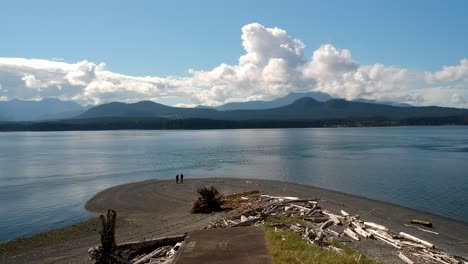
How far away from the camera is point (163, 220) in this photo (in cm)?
3244

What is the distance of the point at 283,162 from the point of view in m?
82.2

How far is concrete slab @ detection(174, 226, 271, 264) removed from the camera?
557 inches

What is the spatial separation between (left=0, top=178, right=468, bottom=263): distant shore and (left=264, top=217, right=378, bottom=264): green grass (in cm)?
415

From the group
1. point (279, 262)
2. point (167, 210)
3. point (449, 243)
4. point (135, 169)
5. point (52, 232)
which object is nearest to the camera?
point (279, 262)


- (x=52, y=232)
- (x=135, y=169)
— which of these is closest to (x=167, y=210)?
(x=52, y=232)

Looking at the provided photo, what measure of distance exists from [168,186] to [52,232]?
21724 mm

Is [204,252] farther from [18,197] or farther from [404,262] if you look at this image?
[18,197]

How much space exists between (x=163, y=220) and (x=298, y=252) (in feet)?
63.8

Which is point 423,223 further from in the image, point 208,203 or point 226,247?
point 226,247

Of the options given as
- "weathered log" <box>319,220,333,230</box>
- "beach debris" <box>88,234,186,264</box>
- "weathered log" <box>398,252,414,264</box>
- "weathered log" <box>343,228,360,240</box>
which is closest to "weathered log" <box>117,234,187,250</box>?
"beach debris" <box>88,234,186,264</box>

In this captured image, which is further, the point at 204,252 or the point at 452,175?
the point at 452,175

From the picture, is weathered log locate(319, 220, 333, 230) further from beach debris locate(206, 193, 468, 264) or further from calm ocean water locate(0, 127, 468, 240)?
calm ocean water locate(0, 127, 468, 240)

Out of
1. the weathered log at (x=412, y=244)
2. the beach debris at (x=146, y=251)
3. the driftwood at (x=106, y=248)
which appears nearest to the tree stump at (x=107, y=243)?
the driftwood at (x=106, y=248)

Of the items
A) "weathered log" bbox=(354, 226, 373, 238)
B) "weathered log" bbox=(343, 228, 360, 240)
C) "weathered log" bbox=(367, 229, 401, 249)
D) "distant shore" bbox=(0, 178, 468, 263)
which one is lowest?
"distant shore" bbox=(0, 178, 468, 263)
